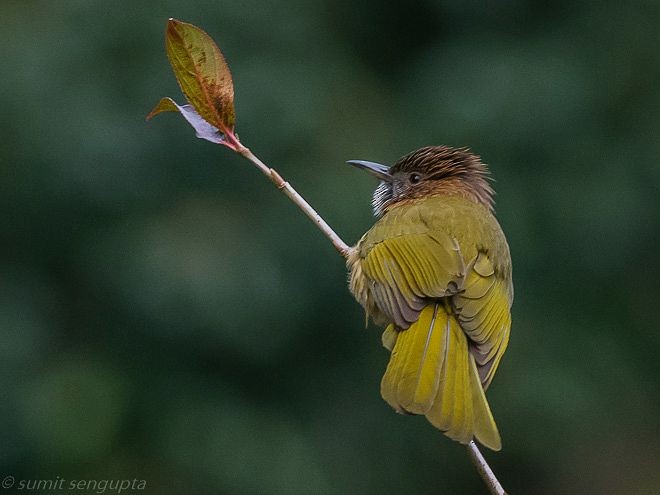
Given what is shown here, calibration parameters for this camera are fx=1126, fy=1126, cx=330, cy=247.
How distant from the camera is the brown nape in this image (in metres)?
4.45

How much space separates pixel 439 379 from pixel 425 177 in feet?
4.53

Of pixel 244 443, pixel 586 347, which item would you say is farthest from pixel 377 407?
pixel 586 347

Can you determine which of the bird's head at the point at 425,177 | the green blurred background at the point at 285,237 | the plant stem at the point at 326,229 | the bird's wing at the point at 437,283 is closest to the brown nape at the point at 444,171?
the bird's head at the point at 425,177

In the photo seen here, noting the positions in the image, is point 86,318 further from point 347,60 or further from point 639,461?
point 639,461

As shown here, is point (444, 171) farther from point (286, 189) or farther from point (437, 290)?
point (286, 189)

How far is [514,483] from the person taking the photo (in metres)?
7.58

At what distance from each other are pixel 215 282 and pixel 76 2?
6.44 feet

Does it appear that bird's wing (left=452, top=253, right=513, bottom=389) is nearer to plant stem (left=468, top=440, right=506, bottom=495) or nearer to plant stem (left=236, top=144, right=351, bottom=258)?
plant stem (left=468, top=440, right=506, bottom=495)

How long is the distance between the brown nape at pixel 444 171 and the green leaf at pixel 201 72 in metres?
1.51

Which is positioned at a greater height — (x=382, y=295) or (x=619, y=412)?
(x=382, y=295)

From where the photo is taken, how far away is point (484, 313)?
3633 mm

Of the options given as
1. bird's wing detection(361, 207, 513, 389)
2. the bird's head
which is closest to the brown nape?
the bird's head

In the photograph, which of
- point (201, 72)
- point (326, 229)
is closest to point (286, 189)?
point (326, 229)

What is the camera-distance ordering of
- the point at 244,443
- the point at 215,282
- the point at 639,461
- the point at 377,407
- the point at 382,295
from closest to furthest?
the point at 382,295 → the point at 215,282 → the point at 244,443 → the point at 377,407 → the point at 639,461
